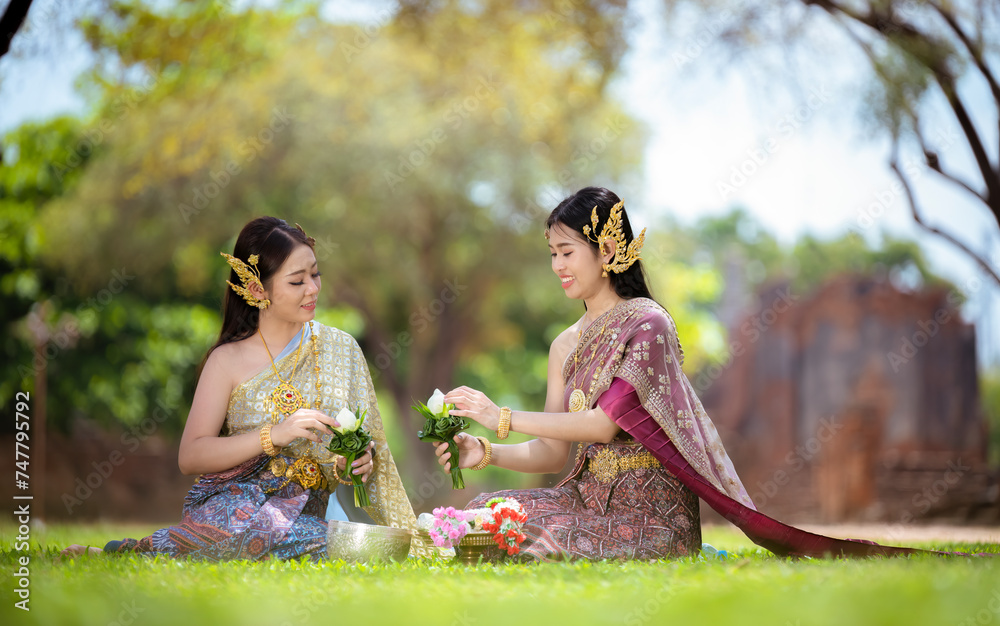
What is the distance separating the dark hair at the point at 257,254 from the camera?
15.5ft

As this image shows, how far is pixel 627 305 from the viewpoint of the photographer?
4.55 metres

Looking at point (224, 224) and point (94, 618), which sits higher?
point (224, 224)

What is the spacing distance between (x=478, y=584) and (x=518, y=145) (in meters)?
14.2

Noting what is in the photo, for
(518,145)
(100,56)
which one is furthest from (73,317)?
(100,56)

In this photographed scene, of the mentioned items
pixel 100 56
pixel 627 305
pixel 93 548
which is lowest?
pixel 93 548

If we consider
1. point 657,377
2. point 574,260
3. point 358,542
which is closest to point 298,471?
point 358,542

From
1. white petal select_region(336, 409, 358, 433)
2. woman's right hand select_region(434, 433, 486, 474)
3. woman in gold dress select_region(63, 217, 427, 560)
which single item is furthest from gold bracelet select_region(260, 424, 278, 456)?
woman's right hand select_region(434, 433, 486, 474)

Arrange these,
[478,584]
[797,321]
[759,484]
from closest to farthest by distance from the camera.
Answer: [478,584], [759,484], [797,321]

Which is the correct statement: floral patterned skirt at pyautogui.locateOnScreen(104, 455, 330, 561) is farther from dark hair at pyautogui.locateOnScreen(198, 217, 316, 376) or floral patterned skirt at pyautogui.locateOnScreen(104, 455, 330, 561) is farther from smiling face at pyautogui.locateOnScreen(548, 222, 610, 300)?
smiling face at pyautogui.locateOnScreen(548, 222, 610, 300)

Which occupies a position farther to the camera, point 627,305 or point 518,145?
point 518,145

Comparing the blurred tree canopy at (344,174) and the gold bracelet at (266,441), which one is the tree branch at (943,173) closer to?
the gold bracelet at (266,441)

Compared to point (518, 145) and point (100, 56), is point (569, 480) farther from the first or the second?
point (518, 145)

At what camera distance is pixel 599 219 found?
4559 mm

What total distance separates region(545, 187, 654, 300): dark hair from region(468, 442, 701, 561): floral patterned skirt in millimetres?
784
